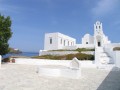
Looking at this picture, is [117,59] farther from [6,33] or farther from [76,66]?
[6,33]

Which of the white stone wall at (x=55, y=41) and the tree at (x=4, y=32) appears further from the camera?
the white stone wall at (x=55, y=41)

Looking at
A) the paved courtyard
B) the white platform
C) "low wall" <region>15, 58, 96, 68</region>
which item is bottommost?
the paved courtyard

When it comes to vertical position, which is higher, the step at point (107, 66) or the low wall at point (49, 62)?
the low wall at point (49, 62)

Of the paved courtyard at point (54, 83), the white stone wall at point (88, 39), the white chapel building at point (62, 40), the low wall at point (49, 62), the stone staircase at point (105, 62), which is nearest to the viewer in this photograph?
the paved courtyard at point (54, 83)

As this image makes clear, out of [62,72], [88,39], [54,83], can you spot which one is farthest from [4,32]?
[88,39]

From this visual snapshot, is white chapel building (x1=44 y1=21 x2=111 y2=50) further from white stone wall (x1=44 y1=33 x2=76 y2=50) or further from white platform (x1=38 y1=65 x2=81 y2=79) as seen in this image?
white platform (x1=38 y1=65 x2=81 y2=79)

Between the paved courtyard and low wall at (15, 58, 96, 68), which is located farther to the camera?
low wall at (15, 58, 96, 68)

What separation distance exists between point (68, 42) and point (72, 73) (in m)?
32.0

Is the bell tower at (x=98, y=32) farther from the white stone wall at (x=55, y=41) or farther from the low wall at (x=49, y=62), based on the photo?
the low wall at (x=49, y=62)

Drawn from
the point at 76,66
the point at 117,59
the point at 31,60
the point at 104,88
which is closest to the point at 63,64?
the point at 31,60

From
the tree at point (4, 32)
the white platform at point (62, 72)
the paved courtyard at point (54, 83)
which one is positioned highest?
the tree at point (4, 32)

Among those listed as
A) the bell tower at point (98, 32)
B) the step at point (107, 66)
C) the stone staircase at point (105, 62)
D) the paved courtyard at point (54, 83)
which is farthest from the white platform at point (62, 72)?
the bell tower at point (98, 32)

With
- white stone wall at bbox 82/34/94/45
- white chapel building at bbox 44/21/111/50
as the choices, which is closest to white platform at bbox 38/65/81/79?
white chapel building at bbox 44/21/111/50

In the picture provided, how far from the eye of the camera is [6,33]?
2338 centimetres
